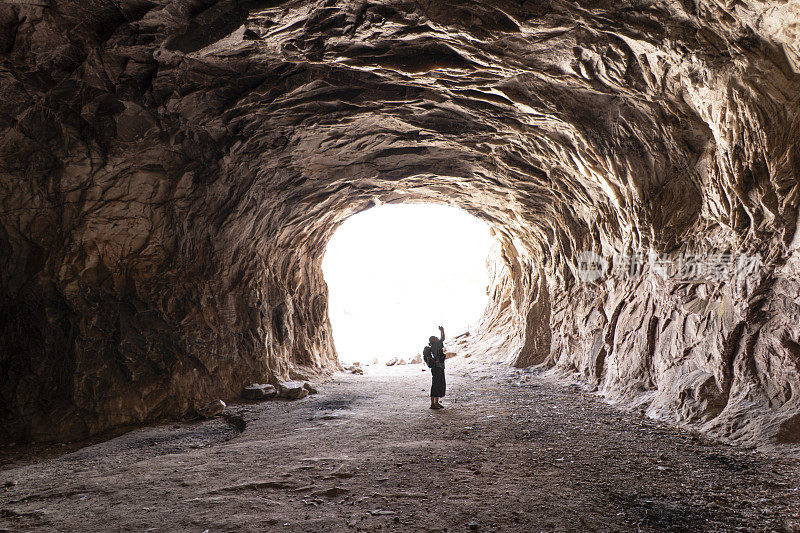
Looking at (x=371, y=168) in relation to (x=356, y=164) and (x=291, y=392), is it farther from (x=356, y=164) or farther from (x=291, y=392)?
(x=291, y=392)

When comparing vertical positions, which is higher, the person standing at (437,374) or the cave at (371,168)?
the cave at (371,168)

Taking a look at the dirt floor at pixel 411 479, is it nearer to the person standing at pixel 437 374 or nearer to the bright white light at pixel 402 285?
the person standing at pixel 437 374

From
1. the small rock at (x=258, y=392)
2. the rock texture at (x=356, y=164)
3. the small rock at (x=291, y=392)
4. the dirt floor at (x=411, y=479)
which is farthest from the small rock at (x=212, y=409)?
the small rock at (x=291, y=392)

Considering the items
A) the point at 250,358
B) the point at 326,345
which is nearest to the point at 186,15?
the point at 250,358

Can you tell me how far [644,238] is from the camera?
302 inches

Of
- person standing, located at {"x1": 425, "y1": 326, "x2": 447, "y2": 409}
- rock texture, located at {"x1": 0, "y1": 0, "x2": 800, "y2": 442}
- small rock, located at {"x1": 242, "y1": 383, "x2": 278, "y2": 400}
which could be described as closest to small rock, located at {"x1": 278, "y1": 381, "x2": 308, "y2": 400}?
small rock, located at {"x1": 242, "y1": 383, "x2": 278, "y2": 400}

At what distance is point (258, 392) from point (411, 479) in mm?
5908

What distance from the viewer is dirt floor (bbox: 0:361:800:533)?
376 centimetres

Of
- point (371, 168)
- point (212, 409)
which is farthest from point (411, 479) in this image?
point (371, 168)

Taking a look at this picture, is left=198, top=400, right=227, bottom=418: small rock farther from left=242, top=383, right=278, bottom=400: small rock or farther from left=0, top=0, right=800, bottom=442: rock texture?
left=242, top=383, right=278, bottom=400: small rock

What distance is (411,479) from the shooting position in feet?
15.5

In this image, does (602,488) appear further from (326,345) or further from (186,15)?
(326,345)

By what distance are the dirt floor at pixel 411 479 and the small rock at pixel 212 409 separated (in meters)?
0.57

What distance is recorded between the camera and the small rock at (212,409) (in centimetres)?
839
